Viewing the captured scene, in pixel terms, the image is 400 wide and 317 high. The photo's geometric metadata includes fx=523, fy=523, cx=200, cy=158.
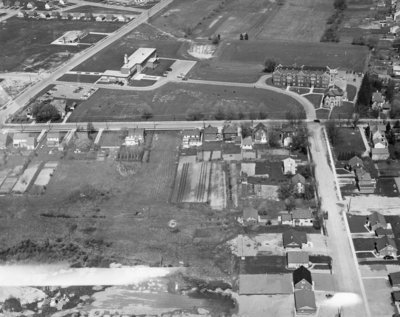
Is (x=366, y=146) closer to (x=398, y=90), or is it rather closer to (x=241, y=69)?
(x=398, y=90)

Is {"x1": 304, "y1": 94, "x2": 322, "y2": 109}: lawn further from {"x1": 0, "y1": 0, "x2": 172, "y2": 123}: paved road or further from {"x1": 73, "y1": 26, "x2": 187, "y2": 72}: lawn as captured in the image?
{"x1": 0, "y1": 0, "x2": 172, "y2": 123}: paved road

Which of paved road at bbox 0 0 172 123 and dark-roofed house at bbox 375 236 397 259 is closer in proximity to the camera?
dark-roofed house at bbox 375 236 397 259

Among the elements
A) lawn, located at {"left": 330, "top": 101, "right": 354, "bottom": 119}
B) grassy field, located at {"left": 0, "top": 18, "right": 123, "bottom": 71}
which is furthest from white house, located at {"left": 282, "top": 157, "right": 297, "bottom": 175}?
grassy field, located at {"left": 0, "top": 18, "right": 123, "bottom": 71}

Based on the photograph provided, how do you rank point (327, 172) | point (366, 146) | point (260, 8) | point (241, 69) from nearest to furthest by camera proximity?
point (327, 172) < point (366, 146) < point (241, 69) < point (260, 8)

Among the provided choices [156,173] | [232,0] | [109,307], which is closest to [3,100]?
[156,173]

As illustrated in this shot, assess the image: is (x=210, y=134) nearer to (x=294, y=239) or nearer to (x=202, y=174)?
(x=202, y=174)

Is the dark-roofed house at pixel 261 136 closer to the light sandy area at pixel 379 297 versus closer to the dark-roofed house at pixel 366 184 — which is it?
the dark-roofed house at pixel 366 184

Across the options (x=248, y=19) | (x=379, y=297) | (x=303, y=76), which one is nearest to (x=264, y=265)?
(x=379, y=297)
